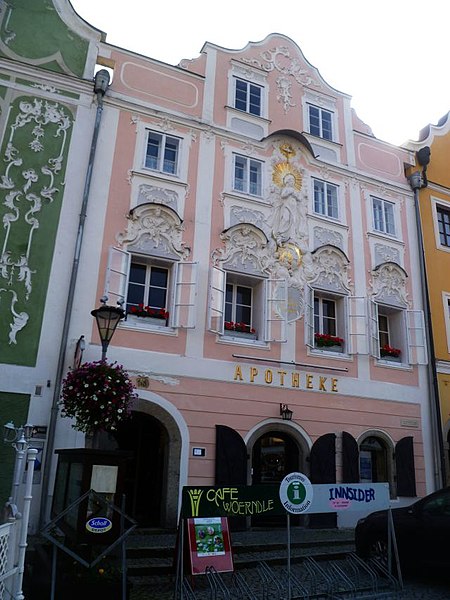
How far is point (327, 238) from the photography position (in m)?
15.0

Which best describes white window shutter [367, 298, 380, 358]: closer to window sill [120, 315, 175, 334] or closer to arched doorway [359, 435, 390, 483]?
arched doorway [359, 435, 390, 483]

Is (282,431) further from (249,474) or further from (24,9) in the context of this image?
(24,9)

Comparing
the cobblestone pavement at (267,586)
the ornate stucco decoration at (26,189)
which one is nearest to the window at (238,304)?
the ornate stucco decoration at (26,189)

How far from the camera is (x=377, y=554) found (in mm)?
8305

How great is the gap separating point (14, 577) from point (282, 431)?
8564 millimetres

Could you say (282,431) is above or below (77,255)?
below

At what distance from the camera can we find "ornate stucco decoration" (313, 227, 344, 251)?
14.8 m

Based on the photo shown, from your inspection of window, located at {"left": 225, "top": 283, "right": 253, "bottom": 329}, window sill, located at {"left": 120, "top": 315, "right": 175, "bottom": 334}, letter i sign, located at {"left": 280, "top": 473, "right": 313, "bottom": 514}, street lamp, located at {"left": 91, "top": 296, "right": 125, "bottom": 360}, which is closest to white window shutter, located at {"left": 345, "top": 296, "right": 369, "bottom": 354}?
window, located at {"left": 225, "top": 283, "right": 253, "bottom": 329}

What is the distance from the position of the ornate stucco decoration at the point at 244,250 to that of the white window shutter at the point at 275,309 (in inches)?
18.8

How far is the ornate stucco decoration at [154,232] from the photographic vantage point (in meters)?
12.4

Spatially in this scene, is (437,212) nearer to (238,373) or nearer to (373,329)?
(373,329)

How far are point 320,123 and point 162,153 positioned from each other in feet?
19.4

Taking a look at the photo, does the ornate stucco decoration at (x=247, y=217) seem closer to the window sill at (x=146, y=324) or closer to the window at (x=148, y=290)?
the window at (x=148, y=290)

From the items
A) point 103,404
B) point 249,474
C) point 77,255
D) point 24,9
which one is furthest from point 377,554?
point 24,9
